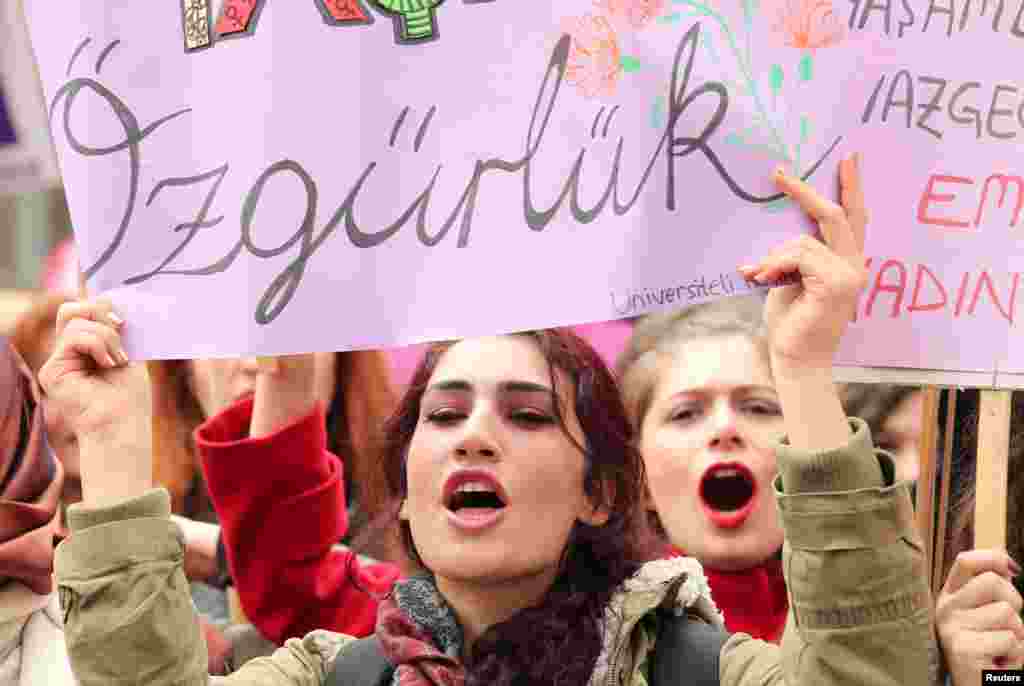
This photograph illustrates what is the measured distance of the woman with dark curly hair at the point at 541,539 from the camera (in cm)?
220

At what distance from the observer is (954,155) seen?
258cm

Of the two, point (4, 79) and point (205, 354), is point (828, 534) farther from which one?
point (4, 79)

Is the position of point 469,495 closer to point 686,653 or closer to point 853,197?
point 686,653

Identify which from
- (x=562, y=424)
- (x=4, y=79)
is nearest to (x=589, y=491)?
(x=562, y=424)

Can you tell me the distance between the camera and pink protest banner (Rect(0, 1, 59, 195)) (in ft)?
10.9

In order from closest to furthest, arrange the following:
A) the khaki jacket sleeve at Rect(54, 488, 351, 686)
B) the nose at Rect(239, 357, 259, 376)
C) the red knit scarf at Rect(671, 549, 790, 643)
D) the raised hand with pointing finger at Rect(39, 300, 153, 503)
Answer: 1. the khaki jacket sleeve at Rect(54, 488, 351, 686)
2. the raised hand with pointing finger at Rect(39, 300, 153, 503)
3. the red knit scarf at Rect(671, 549, 790, 643)
4. the nose at Rect(239, 357, 259, 376)

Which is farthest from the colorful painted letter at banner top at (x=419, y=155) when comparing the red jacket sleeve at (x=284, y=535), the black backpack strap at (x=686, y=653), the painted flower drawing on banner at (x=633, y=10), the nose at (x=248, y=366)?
the nose at (x=248, y=366)

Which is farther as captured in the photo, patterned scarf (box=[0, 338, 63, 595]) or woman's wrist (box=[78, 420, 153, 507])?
patterned scarf (box=[0, 338, 63, 595])

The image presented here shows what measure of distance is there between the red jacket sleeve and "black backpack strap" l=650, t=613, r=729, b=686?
82cm

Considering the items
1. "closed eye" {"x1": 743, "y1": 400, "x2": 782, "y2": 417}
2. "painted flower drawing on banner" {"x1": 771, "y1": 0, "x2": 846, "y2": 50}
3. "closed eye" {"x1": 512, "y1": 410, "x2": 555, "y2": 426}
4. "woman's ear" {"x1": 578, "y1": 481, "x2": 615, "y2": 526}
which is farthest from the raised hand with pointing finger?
"closed eye" {"x1": 743, "y1": 400, "x2": 782, "y2": 417}

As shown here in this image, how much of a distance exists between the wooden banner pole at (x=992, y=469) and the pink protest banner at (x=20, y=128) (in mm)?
1800

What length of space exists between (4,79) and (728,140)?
1720 mm

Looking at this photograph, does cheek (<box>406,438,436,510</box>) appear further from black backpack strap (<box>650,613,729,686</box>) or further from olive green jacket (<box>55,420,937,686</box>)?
black backpack strap (<box>650,613,729,686</box>)

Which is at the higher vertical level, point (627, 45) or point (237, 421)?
point (627, 45)
